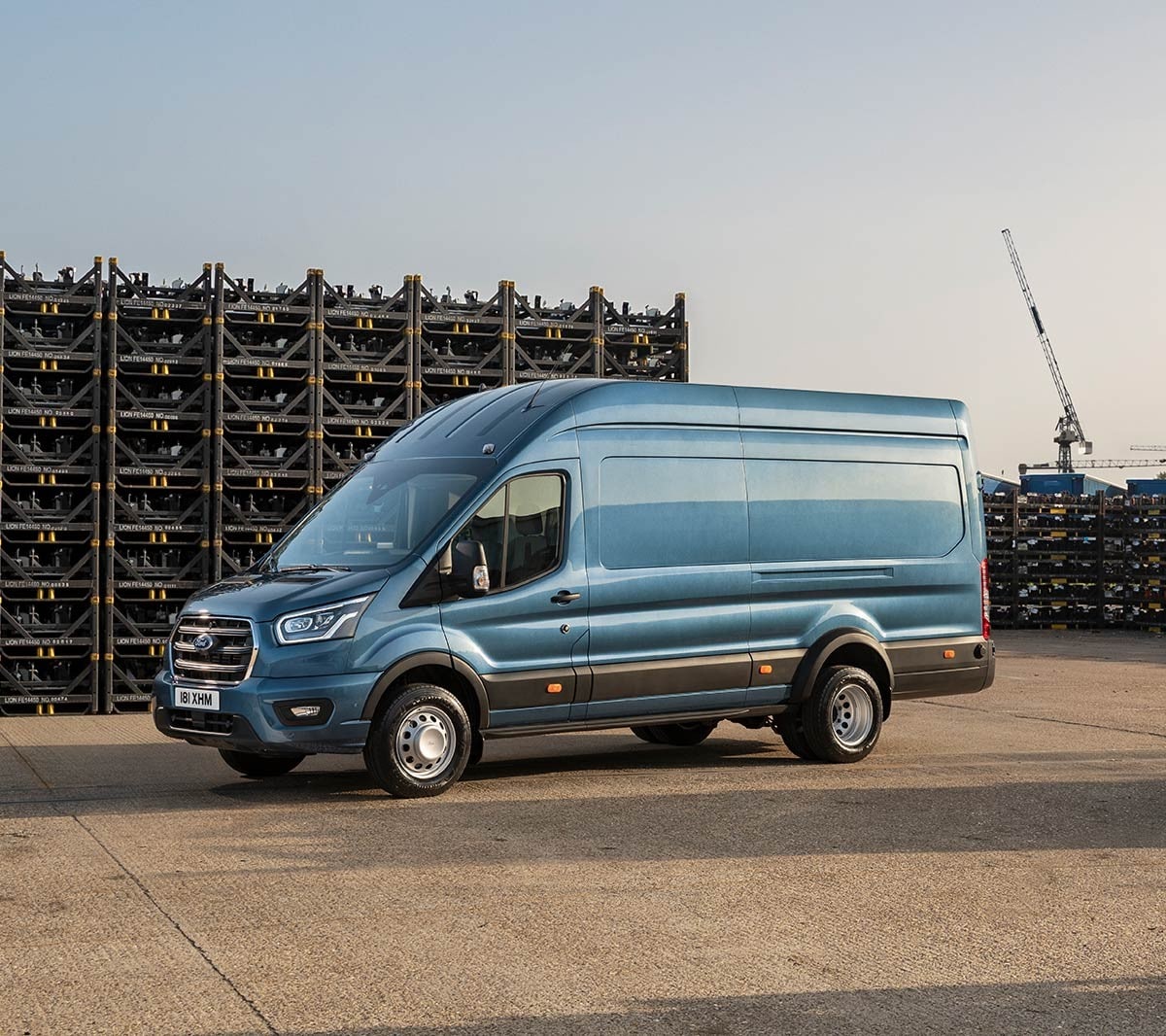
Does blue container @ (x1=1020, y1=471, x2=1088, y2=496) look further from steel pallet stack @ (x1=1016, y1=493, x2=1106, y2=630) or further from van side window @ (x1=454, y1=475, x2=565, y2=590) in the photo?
van side window @ (x1=454, y1=475, x2=565, y2=590)

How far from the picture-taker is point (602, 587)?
10.9 metres

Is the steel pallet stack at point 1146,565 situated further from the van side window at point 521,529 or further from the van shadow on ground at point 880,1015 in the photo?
the van shadow on ground at point 880,1015

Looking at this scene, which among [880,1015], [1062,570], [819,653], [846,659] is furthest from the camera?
[1062,570]

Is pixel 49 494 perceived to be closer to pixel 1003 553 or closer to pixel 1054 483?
pixel 1003 553

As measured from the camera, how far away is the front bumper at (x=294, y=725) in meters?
9.83

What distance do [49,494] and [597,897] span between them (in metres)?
13.8

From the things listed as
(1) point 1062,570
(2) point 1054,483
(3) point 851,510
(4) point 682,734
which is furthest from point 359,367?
(2) point 1054,483

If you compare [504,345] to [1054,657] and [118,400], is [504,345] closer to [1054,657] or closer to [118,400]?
[118,400]

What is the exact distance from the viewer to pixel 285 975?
5898 millimetres

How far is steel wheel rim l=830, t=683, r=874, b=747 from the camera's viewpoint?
12008 mm

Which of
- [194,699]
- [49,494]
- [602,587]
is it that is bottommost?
[194,699]

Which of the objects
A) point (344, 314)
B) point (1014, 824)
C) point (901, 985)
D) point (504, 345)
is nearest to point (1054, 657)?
point (504, 345)

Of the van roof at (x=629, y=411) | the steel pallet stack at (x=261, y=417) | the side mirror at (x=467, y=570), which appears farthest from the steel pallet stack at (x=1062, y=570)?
the side mirror at (x=467, y=570)

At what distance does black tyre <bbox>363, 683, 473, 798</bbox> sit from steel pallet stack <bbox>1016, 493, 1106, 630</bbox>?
2450 cm
